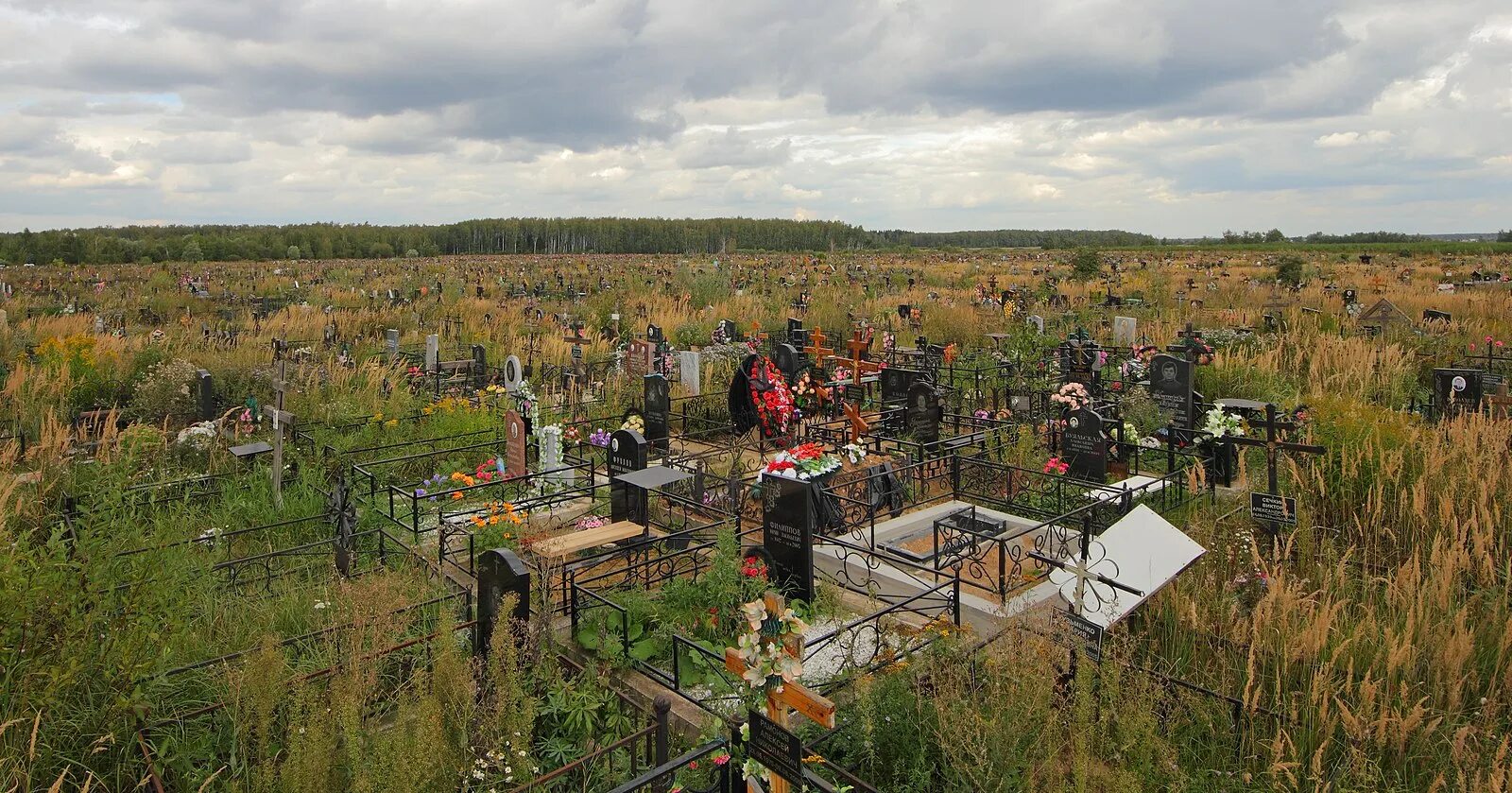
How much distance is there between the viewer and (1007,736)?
4.36m

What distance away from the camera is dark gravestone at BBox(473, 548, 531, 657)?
19.3ft

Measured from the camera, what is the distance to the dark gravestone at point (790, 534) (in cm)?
731

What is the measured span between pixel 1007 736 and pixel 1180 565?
1957 mm

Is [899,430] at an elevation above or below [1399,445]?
below

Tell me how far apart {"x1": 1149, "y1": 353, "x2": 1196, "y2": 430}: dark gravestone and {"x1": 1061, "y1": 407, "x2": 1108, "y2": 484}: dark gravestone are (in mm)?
1835

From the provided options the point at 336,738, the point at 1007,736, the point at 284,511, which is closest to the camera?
the point at 1007,736

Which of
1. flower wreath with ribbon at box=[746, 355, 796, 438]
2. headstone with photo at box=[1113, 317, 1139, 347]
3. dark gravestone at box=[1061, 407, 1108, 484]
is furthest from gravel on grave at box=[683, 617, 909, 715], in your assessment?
headstone with photo at box=[1113, 317, 1139, 347]

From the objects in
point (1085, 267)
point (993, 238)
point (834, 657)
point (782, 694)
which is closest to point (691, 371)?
point (834, 657)

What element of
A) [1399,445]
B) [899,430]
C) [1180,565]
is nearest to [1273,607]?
[1180,565]

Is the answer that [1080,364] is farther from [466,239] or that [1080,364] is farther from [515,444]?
[466,239]

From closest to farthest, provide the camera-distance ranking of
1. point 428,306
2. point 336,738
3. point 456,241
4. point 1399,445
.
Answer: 1. point 336,738
2. point 1399,445
3. point 428,306
4. point 456,241

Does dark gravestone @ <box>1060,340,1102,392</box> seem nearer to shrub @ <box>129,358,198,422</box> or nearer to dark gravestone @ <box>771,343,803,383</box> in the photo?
dark gravestone @ <box>771,343,803,383</box>

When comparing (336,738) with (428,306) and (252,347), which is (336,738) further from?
(428,306)

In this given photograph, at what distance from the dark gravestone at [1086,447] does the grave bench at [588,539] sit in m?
5.12
